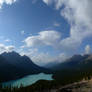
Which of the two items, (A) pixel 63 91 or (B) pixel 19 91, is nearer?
(A) pixel 63 91

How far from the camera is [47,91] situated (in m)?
20.3

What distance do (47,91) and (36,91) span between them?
2.10m

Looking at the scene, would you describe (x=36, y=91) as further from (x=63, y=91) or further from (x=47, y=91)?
(x=63, y=91)

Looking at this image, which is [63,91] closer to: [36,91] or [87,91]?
[87,91]

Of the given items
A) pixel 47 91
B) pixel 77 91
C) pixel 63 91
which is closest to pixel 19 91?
pixel 47 91

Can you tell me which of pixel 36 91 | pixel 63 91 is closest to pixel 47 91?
pixel 36 91

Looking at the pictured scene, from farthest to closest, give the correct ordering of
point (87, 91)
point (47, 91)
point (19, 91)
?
point (19, 91) < point (47, 91) < point (87, 91)

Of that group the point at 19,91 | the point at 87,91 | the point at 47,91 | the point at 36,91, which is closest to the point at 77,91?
the point at 87,91

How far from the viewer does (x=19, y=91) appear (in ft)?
80.7

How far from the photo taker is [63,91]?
1759cm

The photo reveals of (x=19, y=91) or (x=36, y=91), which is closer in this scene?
(x=36, y=91)

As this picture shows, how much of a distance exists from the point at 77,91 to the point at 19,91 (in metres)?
12.9

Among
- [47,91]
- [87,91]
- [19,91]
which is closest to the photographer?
[87,91]

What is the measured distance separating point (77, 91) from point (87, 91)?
4.80ft
